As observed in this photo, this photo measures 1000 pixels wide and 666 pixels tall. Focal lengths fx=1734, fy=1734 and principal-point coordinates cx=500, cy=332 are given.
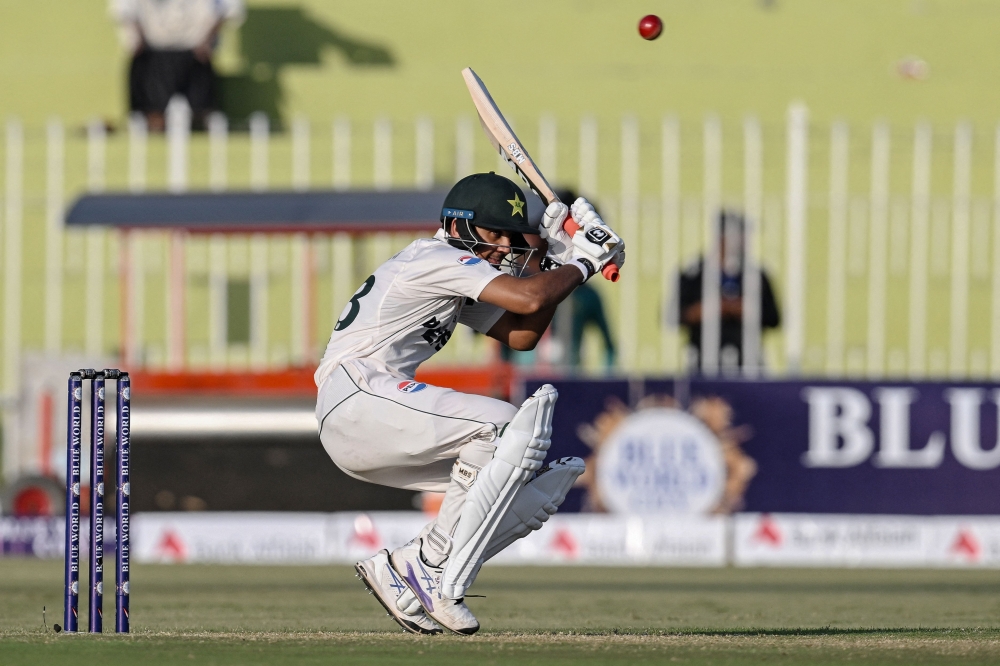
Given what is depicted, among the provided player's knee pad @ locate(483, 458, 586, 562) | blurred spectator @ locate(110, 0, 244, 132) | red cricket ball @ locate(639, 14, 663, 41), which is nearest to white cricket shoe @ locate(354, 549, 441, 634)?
player's knee pad @ locate(483, 458, 586, 562)

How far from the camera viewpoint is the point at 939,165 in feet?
41.5

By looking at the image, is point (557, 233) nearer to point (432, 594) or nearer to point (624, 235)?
point (432, 594)

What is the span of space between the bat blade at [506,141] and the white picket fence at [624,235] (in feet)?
14.8

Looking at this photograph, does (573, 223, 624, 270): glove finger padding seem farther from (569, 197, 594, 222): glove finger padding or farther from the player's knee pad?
the player's knee pad

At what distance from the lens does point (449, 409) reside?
5.12 m

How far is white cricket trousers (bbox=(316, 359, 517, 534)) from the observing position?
5.12 meters

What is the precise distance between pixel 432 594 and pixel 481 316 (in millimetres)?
917

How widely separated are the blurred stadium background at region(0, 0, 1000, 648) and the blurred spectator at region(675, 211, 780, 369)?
0.07m

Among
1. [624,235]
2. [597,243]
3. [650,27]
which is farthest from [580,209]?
[624,235]

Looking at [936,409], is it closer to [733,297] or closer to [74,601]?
[733,297]

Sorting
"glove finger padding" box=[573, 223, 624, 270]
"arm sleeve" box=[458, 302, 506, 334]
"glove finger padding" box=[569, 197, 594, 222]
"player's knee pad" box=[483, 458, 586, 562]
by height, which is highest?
"glove finger padding" box=[569, 197, 594, 222]

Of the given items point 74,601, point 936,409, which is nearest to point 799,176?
point 936,409

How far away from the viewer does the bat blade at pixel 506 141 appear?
19.1 ft

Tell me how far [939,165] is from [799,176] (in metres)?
2.55
